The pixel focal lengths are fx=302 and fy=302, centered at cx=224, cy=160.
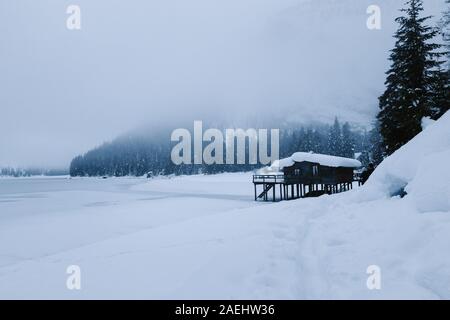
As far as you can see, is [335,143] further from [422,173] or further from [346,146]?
[422,173]

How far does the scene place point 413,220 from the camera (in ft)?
23.9

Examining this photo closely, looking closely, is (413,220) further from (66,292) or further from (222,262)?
(66,292)

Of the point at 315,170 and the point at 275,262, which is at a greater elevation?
the point at 315,170

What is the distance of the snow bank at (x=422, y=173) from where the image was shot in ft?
25.0

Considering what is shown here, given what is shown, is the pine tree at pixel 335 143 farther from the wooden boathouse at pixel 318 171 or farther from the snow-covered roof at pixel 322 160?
the wooden boathouse at pixel 318 171

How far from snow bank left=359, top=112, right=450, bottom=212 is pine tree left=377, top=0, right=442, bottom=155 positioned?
1060 cm

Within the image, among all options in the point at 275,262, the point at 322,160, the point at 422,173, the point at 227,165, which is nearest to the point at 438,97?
the point at 422,173

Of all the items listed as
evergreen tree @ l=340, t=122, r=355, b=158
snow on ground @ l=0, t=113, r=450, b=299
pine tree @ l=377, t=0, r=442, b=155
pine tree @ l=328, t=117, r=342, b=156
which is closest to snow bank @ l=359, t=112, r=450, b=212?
snow on ground @ l=0, t=113, r=450, b=299

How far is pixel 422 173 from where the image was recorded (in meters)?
9.15

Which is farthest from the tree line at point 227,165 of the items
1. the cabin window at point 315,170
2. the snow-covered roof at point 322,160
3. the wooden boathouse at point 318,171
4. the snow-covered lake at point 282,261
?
the snow-covered lake at point 282,261

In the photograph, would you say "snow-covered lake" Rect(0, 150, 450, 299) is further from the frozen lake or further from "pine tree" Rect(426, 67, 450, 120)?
"pine tree" Rect(426, 67, 450, 120)

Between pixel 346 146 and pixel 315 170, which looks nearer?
pixel 315 170

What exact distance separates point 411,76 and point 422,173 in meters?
17.1
